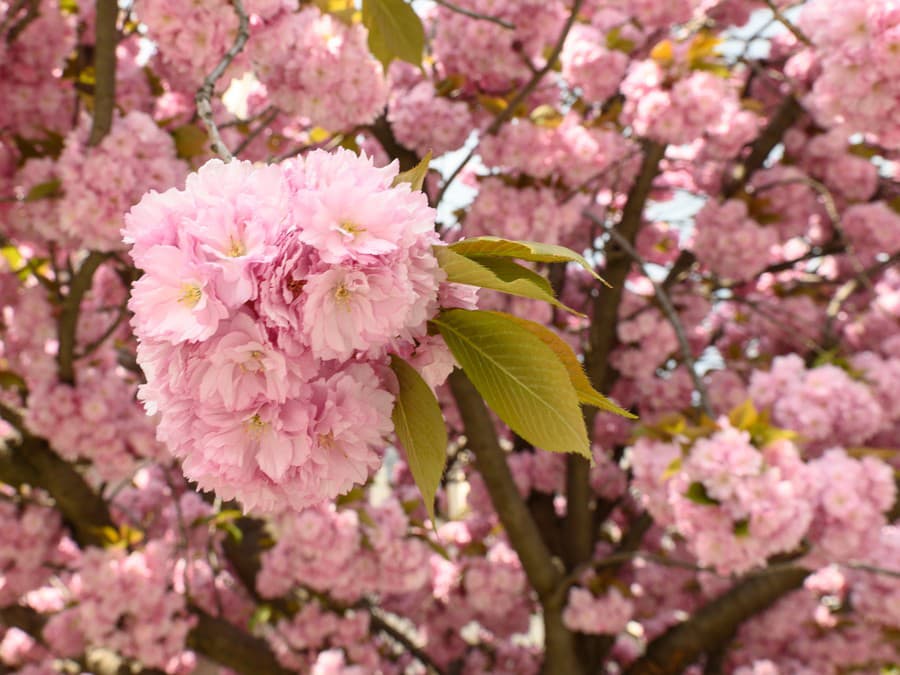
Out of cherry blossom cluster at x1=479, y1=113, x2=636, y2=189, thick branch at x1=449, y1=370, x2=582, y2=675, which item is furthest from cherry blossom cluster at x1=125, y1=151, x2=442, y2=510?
cherry blossom cluster at x1=479, y1=113, x2=636, y2=189

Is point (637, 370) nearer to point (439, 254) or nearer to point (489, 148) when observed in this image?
point (489, 148)

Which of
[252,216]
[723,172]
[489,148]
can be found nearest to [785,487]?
[489,148]

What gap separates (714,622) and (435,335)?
2756 mm

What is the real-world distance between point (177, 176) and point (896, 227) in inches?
116

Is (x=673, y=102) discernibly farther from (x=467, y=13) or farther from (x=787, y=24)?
(x=467, y=13)

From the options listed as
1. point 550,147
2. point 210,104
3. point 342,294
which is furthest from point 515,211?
point 342,294

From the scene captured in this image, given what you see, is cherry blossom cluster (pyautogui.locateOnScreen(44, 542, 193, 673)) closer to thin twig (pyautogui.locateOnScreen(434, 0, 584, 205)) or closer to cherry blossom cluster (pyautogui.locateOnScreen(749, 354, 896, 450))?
thin twig (pyautogui.locateOnScreen(434, 0, 584, 205))

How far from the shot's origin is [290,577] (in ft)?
9.02

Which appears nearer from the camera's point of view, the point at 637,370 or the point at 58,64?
the point at 58,64

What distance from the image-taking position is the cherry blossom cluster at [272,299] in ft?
1.50

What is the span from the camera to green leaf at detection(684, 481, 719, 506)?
5.55ft

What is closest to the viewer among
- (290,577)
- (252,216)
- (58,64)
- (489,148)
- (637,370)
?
(252,216)

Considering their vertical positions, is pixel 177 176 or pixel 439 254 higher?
pixel 177 176

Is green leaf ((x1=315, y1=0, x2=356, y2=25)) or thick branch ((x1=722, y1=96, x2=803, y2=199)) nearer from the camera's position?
green leaf ((x1=315, y1=0, x2=356, y2=25))
